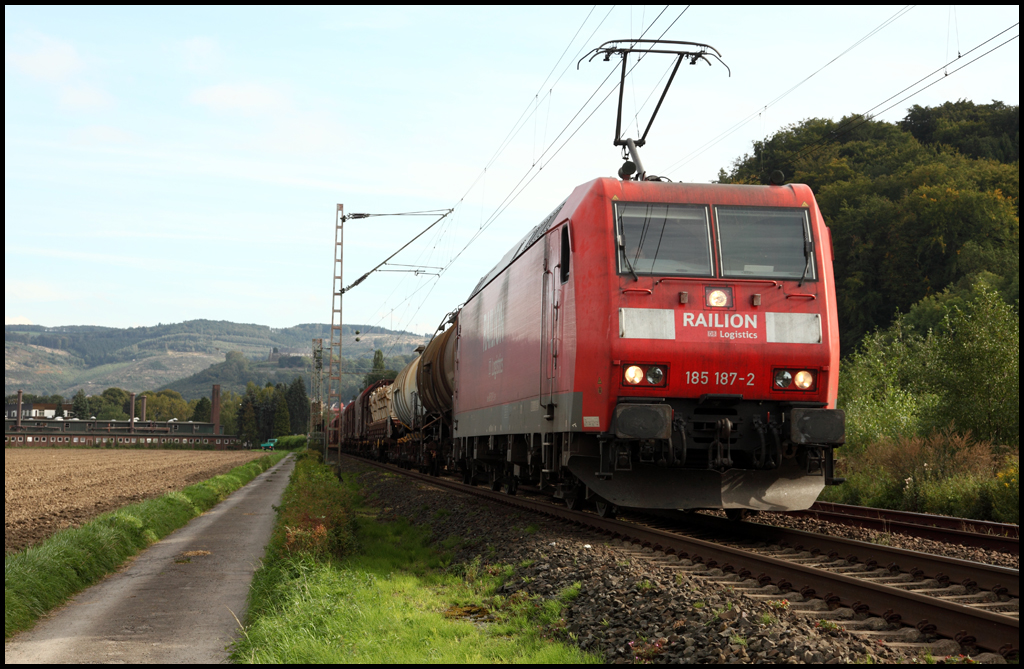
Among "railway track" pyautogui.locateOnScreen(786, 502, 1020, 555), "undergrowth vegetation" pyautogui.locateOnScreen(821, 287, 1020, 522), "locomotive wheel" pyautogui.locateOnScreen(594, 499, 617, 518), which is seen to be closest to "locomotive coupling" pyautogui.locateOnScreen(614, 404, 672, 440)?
"locomotive wheel" pyautogui.locateOnScreen(594, 499, 617, 518)

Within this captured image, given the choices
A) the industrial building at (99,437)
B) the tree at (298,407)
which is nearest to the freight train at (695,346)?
the industrial building at (99,437)

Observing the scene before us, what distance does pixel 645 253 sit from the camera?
1032 cm

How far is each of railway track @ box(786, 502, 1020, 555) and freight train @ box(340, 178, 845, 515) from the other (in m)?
1.38

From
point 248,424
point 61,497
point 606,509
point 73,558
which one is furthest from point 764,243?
point 248,424

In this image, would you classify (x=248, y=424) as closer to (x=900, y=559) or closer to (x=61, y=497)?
(x=61, y=497)

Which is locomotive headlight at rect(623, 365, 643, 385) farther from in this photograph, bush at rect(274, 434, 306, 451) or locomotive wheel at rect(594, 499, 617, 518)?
bush at rect(274, 434, 306, 451)

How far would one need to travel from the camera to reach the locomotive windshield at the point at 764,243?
1034 cm

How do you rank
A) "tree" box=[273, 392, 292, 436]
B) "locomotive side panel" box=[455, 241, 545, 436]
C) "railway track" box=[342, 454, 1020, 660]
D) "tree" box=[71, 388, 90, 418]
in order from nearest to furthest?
"railway track" box=[342, 454, 1020, 660] → "locomotive side panel" box=[455, 241, 545, 436] → "tree" box=[273, 392, 292, 436] → "tree" box=[71, 388, 90, 418]

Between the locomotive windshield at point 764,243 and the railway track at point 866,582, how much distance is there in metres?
3.19

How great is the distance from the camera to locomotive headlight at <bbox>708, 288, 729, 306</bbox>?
33.2 feet

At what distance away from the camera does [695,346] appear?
9945 millimetres

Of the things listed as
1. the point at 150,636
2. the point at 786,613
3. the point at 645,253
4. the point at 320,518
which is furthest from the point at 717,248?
the point at 150,636

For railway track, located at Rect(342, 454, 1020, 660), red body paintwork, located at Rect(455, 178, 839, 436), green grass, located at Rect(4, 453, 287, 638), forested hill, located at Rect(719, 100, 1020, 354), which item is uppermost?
forested hill, located at Rect(719, 100, 1020, 354)

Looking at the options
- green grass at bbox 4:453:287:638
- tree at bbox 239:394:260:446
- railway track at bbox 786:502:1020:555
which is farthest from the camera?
tree at bbox 239:394:260:446
